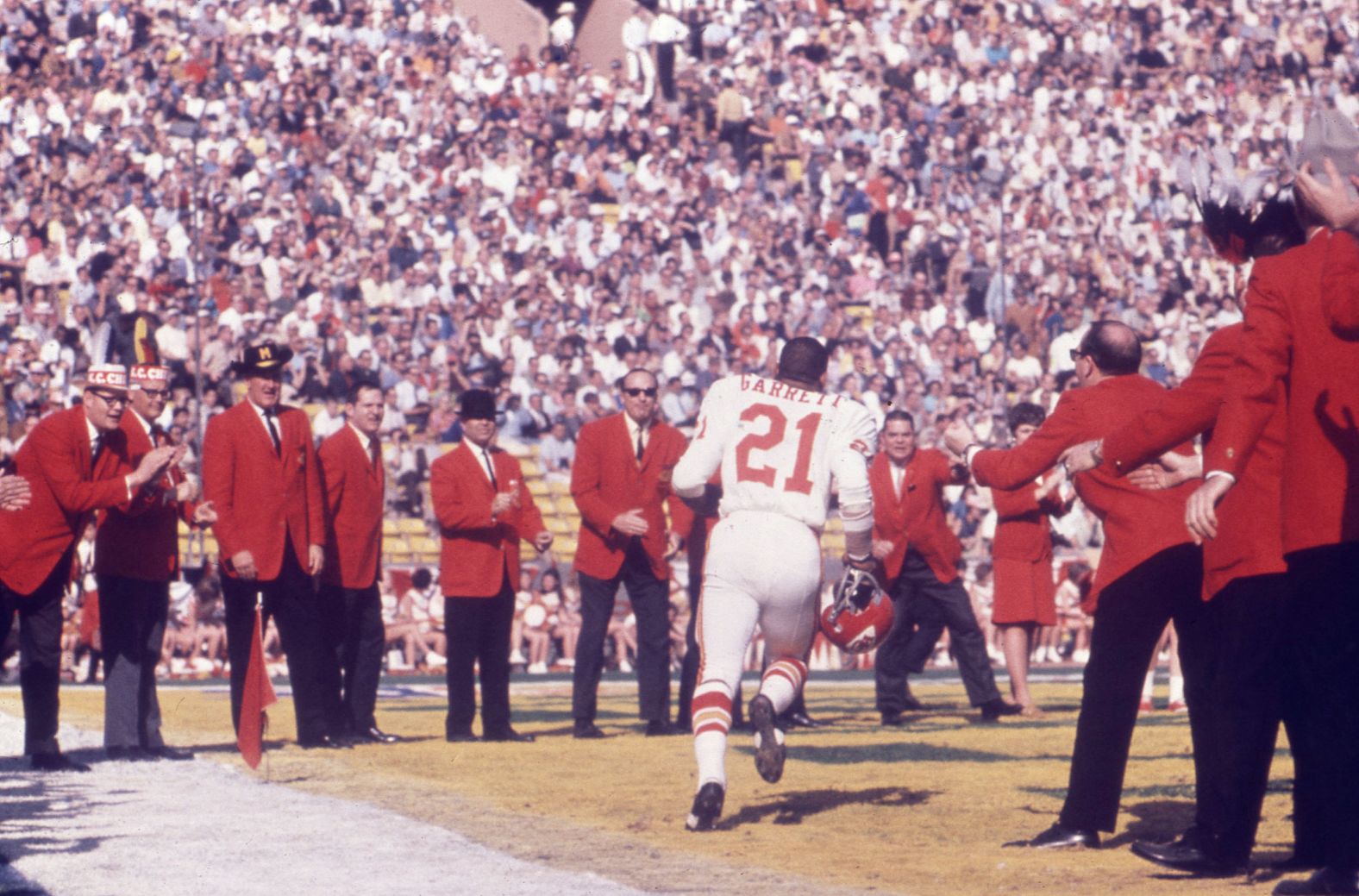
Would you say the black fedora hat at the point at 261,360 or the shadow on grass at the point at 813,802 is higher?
the black fedora hat at the point at 261,360

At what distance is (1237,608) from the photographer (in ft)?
21.2

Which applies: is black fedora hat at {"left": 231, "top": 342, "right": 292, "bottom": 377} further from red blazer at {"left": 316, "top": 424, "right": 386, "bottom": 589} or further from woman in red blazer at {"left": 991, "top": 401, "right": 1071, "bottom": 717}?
woman in red blazer at {"left": 991, "top": 401, "right": 1071, "bottom": 717}

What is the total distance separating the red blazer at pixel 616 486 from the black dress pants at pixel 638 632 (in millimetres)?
73

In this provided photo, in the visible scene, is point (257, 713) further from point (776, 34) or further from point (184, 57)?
point (776, 34)

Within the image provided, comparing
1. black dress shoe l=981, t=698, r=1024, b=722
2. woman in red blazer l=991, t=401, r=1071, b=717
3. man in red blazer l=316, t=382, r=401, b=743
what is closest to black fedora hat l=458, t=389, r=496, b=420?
man in red blazer l=316, t=382, r=401, b=743

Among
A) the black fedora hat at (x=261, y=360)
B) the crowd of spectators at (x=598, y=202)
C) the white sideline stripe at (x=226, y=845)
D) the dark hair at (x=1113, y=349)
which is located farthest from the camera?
the crowd of spectators at (x=598, y=202)

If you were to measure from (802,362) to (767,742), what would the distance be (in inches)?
62.5

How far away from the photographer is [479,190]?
94.2 ft

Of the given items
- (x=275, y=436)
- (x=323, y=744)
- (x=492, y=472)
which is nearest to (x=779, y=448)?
(x=275, y=436)

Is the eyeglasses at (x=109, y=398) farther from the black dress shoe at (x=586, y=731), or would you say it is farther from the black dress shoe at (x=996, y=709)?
the black dress shoe at (x=996, y=709)

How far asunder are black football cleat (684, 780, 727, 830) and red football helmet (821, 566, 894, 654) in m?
1.08

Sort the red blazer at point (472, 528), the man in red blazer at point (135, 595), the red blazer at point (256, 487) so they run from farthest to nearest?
the red blazer at point (472, 528) < the red blazer at point (256, 487) < the man in red blazer at point (135, 595)

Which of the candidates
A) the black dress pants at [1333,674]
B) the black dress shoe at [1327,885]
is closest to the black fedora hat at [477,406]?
the black dress pants at [1333,674]

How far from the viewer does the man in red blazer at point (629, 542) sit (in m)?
12.9
